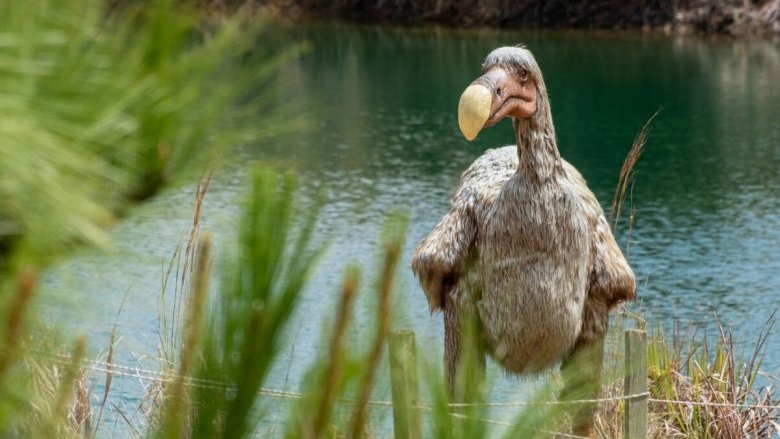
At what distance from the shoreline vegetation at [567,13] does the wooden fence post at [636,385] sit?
872 inches

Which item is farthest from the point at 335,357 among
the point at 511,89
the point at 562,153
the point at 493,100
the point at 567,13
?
the point at 567,13

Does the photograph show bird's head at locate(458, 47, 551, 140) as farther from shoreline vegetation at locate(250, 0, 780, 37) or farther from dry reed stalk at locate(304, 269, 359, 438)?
shoreline vegetation at locate(250, 0, 780, 37)

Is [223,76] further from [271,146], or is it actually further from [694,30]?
[694,30]

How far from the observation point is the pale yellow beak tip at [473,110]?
368cm

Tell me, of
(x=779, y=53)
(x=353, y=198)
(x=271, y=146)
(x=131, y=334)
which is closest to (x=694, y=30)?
(x=779, y=53)

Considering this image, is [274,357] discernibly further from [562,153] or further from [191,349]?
[562,153]

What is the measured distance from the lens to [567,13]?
28.9 m

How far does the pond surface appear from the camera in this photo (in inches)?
279

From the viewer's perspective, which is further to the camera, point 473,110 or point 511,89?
point 511,89

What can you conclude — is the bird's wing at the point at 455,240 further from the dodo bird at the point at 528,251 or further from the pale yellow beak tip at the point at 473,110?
the pale yellow beak tip at the point at 473,110

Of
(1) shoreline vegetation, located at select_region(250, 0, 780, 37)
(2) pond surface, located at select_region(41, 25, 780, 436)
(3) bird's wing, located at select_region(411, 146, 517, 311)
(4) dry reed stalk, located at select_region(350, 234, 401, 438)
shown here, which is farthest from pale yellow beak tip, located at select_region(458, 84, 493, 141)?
(1) shoreline vegetation, located at select_region(250, 0, 780, 37)

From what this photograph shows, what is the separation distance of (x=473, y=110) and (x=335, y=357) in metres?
2.60

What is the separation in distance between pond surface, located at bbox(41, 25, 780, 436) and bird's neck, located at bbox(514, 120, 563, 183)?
38 cm

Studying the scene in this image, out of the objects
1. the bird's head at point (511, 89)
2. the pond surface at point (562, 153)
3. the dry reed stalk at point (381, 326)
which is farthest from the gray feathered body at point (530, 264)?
the dry reed stalk at point (381, 326)
